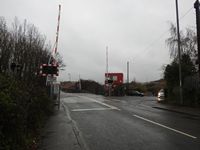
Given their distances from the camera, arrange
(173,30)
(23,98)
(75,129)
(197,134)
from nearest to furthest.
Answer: (23,98), (197,134), (75,129), (173,30)

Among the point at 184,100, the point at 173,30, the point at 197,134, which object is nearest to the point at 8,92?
the point at 197,134

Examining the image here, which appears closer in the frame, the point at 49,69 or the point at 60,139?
the point at 60,139

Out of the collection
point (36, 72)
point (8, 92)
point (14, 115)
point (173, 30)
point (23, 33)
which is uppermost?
point (173, 30)

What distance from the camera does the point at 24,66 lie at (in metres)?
26.2

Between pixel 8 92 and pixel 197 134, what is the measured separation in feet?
23.6

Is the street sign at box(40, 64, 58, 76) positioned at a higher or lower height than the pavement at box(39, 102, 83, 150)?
higher

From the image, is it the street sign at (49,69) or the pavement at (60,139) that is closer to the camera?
the pavement at (60,139)

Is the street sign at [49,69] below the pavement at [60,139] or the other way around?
the other way around

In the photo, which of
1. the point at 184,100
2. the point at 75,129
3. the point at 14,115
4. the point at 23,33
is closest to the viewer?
the point at 14,115

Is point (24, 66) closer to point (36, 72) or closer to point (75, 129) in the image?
point (36, 72)

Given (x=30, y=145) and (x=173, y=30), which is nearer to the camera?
(x=30, y=145)

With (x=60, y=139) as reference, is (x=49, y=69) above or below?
above

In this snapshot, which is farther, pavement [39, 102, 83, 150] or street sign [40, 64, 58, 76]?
street sign [40, 64, 58, 76]

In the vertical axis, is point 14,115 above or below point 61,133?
above
